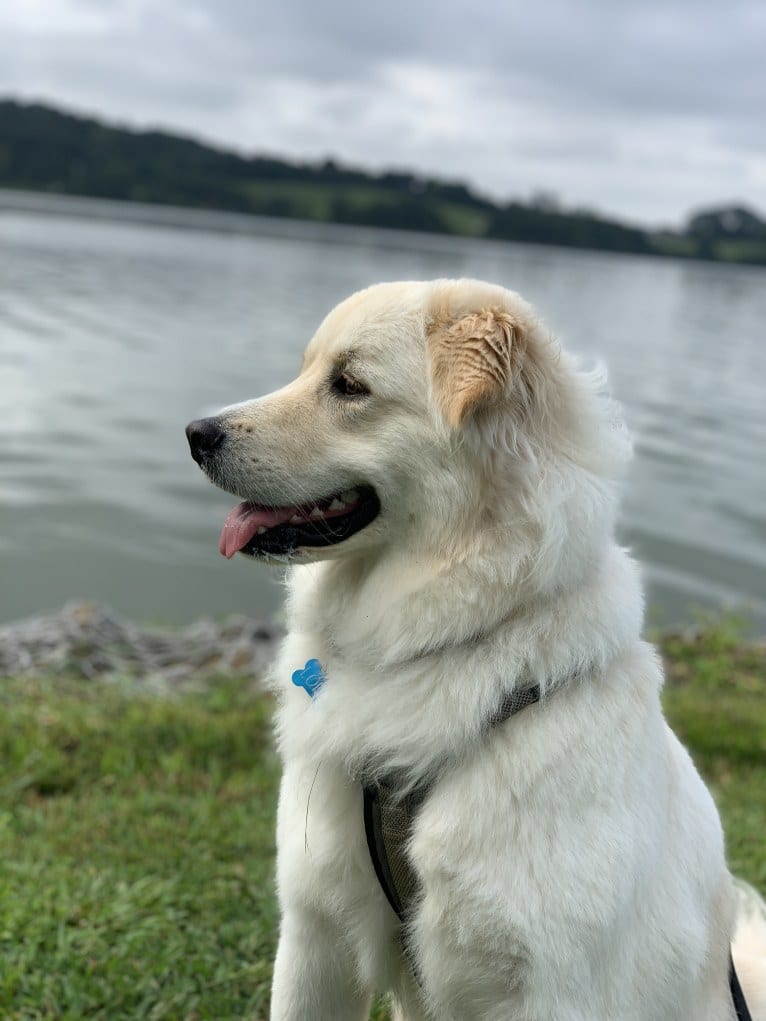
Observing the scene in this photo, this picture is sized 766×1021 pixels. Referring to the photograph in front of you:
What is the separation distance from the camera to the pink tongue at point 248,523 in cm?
263

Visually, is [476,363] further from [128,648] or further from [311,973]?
[128,648]

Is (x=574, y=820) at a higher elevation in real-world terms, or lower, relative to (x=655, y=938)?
higher

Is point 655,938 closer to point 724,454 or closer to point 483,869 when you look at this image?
point 483,869

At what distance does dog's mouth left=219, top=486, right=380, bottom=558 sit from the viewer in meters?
2.56

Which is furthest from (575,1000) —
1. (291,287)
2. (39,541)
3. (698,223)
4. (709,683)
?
(698,223)

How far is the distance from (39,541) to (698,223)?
128 m

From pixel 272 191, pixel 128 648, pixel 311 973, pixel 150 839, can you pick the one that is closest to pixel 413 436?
pixel 311 973

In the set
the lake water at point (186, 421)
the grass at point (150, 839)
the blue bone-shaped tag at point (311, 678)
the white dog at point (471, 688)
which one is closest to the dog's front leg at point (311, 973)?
the white dog at point (471, 688)

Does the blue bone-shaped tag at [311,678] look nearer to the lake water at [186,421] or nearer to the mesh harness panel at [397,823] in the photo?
the mesh harness panel at [397,823]

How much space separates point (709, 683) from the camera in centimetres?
764

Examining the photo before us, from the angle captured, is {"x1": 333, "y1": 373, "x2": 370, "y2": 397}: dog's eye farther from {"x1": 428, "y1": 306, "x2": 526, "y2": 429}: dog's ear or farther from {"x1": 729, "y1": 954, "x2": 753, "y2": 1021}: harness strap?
{"x1": 729, "y1": 954, "x2": 753, "y2": 1021}: harness strap

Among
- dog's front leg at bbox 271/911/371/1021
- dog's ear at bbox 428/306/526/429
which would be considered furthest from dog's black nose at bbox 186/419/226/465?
dog's front leg at bbox 271/911/371/1021

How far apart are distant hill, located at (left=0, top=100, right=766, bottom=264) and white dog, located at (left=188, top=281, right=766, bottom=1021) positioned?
101m

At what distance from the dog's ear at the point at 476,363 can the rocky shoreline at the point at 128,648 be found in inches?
183
